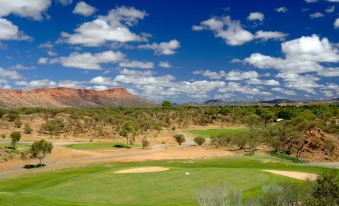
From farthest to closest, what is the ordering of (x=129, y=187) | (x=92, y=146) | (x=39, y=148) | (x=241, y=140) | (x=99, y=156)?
(x=92, y=146) < (x=241, y=140) < (x=99, y=156) < (x=39, y=148) < (x=129, y=187)

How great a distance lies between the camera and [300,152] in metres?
66.9

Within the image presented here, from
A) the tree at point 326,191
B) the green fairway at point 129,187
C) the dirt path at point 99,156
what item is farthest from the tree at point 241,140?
the tree at point 326,191

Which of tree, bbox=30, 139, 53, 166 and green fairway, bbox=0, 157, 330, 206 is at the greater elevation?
tree, bbox=30, 139, 53, 166

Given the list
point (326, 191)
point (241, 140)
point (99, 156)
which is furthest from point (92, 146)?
point (326, 191)

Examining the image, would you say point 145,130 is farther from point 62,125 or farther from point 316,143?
point 316,143

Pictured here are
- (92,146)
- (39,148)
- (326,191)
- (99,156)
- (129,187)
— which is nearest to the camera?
(326,191)

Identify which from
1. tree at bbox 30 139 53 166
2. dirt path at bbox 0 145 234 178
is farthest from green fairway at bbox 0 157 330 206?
tree at bbox 30 139 53 166

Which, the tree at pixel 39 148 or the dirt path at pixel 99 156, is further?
the tree at pixel 39 148

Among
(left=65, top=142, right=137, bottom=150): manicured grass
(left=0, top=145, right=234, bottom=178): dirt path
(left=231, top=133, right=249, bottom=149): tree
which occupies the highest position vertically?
(left=231, top=133, right=249, bottom=149): tree

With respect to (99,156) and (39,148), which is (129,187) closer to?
(39,148)

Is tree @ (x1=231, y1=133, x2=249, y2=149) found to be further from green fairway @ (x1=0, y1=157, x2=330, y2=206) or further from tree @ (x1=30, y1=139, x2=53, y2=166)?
green fairway @ (x1=0, y1=157, x2=330, y2=206)

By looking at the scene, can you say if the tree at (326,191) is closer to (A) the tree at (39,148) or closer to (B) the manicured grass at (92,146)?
(A) the tree at (39,148)

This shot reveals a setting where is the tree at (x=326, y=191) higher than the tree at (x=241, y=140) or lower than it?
lower

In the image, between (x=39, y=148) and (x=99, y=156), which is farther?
(x=99, y=156)
